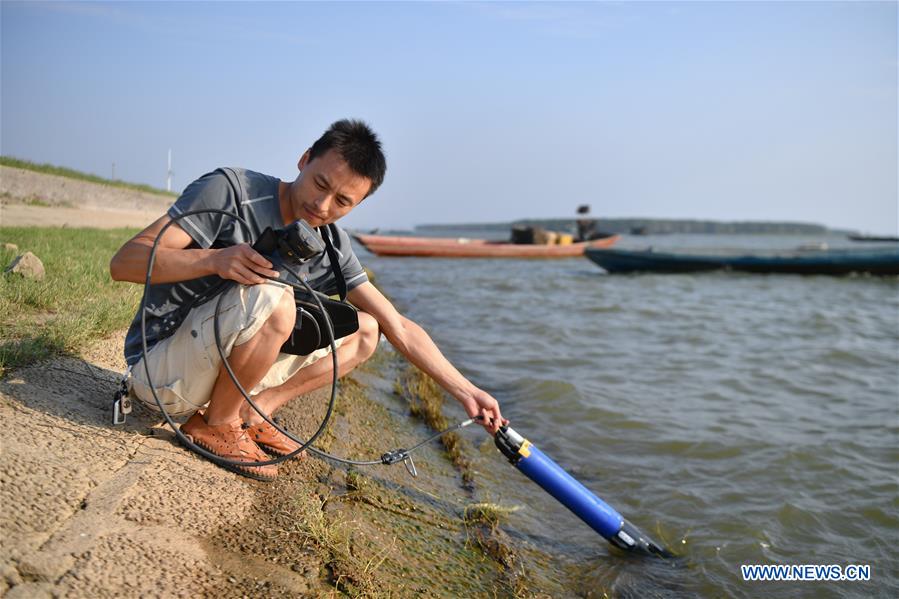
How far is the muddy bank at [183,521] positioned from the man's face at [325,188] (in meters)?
1.10

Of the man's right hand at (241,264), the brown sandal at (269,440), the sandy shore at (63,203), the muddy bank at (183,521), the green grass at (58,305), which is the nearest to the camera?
the muddy bank at (183,521)

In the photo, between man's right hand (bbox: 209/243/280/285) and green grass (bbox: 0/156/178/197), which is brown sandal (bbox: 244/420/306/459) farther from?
green grass (bbox: 0/156/178/197)

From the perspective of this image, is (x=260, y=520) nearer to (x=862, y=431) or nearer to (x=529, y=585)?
(x=529, y=585)

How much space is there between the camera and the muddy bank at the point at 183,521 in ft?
6.47

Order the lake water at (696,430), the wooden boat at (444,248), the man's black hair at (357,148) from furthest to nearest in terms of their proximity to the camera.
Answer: the wooden boat at (444,248) → the lake water at (696,430) → the man's black hair at (357,148)

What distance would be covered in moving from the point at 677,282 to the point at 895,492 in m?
14.5

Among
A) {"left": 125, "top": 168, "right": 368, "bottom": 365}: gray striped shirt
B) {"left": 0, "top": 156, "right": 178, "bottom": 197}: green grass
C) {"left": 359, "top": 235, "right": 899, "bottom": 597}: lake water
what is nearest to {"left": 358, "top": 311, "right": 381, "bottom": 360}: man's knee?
{"left": 125, "top": 168, "right": 368, "bottom": 365}: gray striped shirt

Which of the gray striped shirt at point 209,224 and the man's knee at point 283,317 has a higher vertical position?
the gray striped shirt at point 209,224

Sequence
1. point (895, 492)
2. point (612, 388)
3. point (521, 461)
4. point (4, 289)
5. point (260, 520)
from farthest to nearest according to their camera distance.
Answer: point (612, 388) → point (895, 492) → point (4, 289) → point (521, 461) → point (260, 520)

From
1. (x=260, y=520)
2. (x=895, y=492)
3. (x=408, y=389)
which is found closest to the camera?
(x=260, y=520)

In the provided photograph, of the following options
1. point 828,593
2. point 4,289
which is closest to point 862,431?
point 828,593

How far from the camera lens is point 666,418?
6.13 metres

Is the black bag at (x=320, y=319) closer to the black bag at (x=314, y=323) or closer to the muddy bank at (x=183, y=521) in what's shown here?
the black bag at (x=314, y=323)

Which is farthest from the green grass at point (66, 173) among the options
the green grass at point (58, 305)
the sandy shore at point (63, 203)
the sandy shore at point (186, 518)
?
the sandy shore at point (186, 518)
